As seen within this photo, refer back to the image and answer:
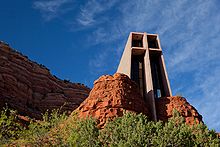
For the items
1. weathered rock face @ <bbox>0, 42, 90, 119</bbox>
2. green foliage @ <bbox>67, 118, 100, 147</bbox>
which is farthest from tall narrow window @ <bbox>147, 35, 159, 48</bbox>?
green foliage @ <bbox>67, 118, 100, 147</bbox>

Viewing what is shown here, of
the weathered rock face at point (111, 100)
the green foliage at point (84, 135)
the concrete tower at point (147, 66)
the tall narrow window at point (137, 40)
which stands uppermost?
the tall narrow window at point (137, 40)

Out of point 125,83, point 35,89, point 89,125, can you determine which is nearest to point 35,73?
point 35,89

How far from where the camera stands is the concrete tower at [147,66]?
3491 centimetres

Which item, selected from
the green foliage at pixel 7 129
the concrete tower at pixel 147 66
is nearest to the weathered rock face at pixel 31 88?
the concrete tower at pixel 147 66

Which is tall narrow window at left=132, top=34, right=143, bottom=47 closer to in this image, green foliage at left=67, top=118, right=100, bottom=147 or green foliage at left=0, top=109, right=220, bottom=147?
green foliage at left=0, top=109, right=220, bottom=147

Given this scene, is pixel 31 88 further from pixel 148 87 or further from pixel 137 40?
pixel 148 87

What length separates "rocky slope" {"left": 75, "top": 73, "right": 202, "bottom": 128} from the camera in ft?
90.3

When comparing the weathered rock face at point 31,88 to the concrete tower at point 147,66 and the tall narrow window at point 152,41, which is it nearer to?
the concrete tower at point 147,66

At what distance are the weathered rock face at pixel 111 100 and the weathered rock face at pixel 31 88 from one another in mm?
16261

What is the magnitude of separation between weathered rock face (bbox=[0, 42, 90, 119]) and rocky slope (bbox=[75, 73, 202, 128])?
1636 cm

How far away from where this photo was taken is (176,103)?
3112cm

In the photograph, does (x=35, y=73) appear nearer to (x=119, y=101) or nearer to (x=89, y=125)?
(x=119, y=101)

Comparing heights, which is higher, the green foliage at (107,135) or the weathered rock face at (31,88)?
the weathered rock face at (31,88)

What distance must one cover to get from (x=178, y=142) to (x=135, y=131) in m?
2.80
